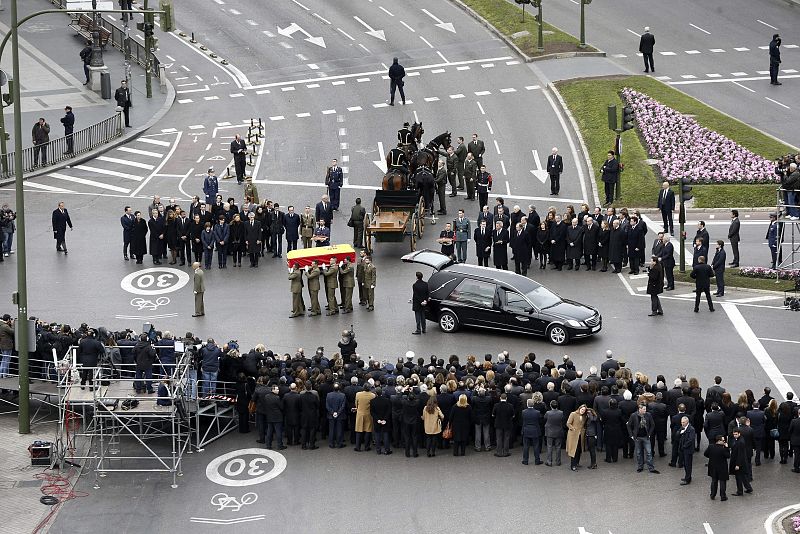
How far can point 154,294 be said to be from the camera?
43.2 meters

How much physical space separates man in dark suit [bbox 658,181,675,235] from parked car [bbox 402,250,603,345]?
8.30 m

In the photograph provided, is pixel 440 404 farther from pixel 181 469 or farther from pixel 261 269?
pixel 261 269

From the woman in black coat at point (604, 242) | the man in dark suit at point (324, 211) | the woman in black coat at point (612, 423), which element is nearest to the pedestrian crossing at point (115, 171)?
the man in dark suit at point (324, 211)

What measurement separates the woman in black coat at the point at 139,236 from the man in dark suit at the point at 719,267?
16784 mm

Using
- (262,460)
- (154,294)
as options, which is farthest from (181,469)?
(154,294)

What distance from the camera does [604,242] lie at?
44.0 m

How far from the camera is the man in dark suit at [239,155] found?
53281 mm

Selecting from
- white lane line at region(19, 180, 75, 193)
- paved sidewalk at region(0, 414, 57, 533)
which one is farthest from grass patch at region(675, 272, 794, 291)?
white lane line at region(19, 180, 75, 193)

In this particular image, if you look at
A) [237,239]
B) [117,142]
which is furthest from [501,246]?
[117,142]

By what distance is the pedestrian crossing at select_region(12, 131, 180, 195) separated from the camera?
53.9 m

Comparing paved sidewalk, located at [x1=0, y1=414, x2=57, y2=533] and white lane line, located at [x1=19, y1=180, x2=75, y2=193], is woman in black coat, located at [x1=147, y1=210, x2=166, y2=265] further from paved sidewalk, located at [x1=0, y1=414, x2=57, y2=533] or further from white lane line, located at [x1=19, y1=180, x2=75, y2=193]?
paved sidewalk, located at [x1=0, y1=414, x2=57, y2=533]

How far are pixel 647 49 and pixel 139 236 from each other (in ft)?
89.1

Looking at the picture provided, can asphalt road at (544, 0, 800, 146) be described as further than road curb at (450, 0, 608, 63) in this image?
No

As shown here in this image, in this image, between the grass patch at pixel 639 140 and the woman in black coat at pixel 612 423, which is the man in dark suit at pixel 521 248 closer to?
the grass patch at pixel 639 140
